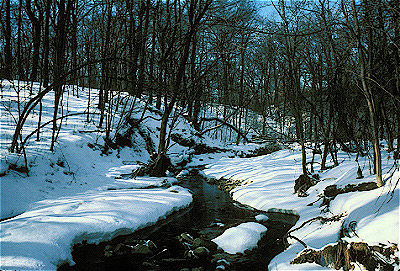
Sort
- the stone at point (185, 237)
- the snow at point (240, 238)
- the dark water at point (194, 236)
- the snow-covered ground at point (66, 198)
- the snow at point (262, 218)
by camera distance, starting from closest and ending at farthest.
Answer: the snow-covered ground at point (66, 198) → the dark water at point (194, 236) → the snow at point (240, 238) → the stone at point (185, 237) → the snow at point (262, 218)

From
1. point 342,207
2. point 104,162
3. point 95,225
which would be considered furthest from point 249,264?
point 104,162

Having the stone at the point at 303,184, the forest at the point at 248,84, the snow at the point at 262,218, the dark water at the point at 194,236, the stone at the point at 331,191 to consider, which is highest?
the forest at the point at 248,84

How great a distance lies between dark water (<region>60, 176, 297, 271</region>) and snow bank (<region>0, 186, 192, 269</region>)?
0.17m

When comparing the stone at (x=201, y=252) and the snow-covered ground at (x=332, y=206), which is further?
the stone at (x=201, y=252)

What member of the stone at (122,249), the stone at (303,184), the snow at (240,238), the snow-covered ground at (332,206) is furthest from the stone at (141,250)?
the stone at (303,184)

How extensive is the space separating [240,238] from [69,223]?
2.65 m

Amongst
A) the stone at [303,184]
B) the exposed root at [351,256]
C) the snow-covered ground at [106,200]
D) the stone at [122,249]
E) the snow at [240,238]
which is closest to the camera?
the exposed root at [351,256]

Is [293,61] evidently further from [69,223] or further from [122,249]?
[69,223]

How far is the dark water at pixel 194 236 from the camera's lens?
375 cm

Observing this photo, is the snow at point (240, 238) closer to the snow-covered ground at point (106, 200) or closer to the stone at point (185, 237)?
the snow-covered ground at point (106, 200)

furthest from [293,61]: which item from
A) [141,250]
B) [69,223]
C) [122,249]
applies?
[69,223]

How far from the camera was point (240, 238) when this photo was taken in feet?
14.6

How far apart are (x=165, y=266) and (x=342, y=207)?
8.44ft

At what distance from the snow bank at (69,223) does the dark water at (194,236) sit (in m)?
0.17
